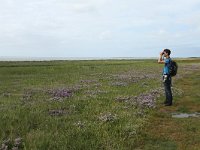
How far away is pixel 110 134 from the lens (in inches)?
511

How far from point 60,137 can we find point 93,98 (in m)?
10.5

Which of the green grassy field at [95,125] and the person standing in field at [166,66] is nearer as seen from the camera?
the green grassy field at [95,125]

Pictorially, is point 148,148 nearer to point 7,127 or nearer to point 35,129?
point 35,129

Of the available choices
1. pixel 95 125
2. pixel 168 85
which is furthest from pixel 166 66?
pixel 95 125

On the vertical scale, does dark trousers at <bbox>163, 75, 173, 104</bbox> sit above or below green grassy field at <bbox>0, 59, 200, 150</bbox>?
above

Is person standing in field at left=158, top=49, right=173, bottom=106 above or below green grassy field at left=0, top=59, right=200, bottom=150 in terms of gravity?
above

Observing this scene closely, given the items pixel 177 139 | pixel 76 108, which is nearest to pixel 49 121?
pixel 76 108

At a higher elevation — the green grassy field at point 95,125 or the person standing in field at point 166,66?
the person standing in field at point 166,66

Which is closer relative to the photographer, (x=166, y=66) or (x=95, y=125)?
(x=95, y=125)

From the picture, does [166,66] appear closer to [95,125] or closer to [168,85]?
[168,85]

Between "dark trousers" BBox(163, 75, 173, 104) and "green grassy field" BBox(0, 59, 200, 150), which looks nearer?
"green grassy field" BBox(0, 59, 200, 150)

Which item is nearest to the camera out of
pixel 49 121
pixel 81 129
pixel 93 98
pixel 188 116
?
pixel 81 129

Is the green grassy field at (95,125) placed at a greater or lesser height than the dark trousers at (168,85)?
lesser

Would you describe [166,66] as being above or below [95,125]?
above
